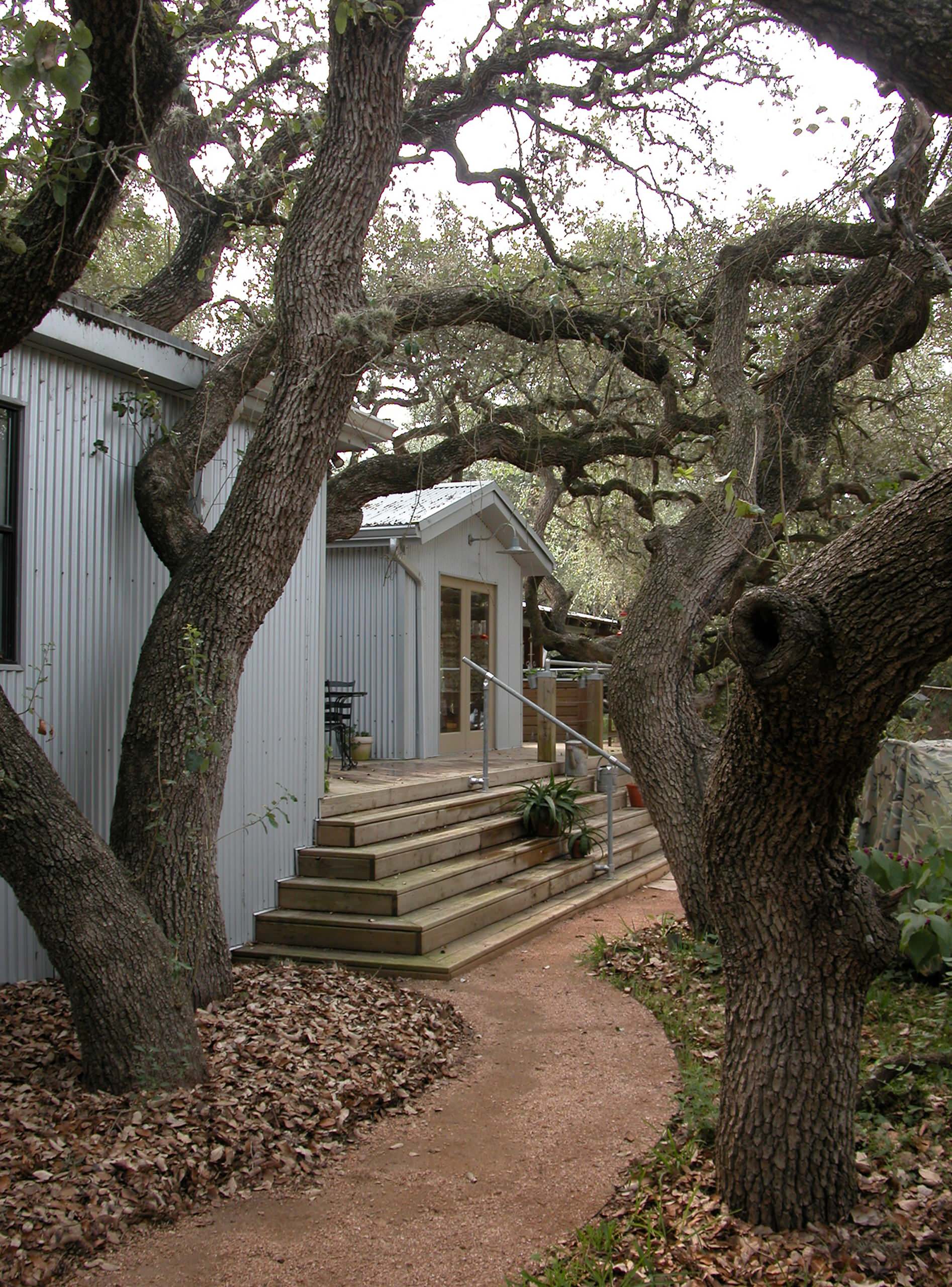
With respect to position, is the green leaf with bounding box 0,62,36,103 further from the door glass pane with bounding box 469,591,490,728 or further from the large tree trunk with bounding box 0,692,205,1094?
the door glass pane with bounding box 469,591,490,728

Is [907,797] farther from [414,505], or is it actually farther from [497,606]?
[497,606]

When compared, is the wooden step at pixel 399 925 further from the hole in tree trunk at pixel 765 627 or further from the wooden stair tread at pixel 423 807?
the hole in tree trunk at pixel 765 627

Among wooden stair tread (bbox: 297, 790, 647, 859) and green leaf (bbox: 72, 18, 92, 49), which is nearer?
green leaf (bbox: 72, 18, 92, 49)

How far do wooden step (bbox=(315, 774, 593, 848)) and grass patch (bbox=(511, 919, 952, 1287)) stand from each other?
3.36 m

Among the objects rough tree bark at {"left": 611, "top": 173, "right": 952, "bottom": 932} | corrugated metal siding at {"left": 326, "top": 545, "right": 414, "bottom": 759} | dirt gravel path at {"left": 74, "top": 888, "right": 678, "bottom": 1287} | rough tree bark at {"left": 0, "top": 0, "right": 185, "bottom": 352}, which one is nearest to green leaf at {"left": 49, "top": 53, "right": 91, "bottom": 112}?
rough tree bark at {"left": 0, "top": 0, "right": 185, "bottom": 352}

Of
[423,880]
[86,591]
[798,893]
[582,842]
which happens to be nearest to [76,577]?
[86,591]

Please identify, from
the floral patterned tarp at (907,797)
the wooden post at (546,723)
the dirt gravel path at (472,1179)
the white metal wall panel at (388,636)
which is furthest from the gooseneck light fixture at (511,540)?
the dirt gravel path at (472,1179)

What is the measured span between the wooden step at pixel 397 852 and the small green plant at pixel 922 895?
11.2ft

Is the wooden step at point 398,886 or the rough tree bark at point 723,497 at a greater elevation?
the rough tree bark at point 723,497

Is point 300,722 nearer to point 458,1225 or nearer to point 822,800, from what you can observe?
point 458,1225

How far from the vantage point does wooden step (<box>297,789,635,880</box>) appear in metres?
7.68

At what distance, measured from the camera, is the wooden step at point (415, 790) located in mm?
8328

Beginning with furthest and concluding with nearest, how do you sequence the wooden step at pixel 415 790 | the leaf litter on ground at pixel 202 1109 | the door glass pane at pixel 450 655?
the door glass pane at pixel 450 655 < the wooden step at pixel 415 790 < the leaf litter on ground at pixel 202 1109

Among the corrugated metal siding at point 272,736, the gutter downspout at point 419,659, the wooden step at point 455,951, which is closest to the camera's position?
the wooden step at point 455,951
